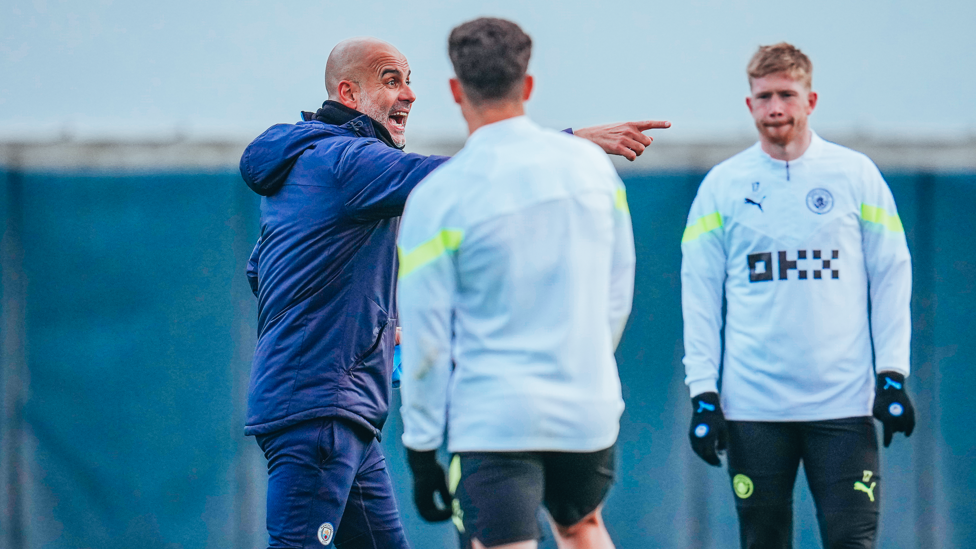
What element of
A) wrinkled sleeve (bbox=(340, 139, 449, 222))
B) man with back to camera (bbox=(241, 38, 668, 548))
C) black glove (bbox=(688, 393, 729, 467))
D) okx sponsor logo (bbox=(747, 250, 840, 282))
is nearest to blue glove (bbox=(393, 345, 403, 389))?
man with back to camera (bbox=(241, 38, 668, 548))

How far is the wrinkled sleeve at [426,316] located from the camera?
7.94 ft

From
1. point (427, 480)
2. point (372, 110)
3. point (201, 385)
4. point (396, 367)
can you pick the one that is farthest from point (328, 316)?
point (201, 385)

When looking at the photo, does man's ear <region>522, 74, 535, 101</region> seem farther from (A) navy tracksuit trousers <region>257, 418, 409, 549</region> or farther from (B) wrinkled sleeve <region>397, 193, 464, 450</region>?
(A) navy tracksuit trousers <region>257, 418, 409, 549</region>

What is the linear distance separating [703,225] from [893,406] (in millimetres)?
1040

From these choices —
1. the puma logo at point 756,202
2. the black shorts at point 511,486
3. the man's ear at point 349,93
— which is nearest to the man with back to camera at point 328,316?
the man's ear at point 349,93

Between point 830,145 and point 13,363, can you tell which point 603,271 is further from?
point 13,363

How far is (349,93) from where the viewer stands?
3.76 metres

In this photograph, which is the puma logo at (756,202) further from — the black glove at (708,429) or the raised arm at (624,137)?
the raised arm at (624,137)

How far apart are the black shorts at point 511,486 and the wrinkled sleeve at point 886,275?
183 cm

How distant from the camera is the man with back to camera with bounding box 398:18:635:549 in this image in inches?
94.8

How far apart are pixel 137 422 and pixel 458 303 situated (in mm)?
3897

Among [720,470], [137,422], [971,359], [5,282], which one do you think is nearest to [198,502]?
[137,422]

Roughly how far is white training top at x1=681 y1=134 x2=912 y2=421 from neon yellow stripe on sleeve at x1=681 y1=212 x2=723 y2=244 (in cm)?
4

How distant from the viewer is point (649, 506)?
232 inches
